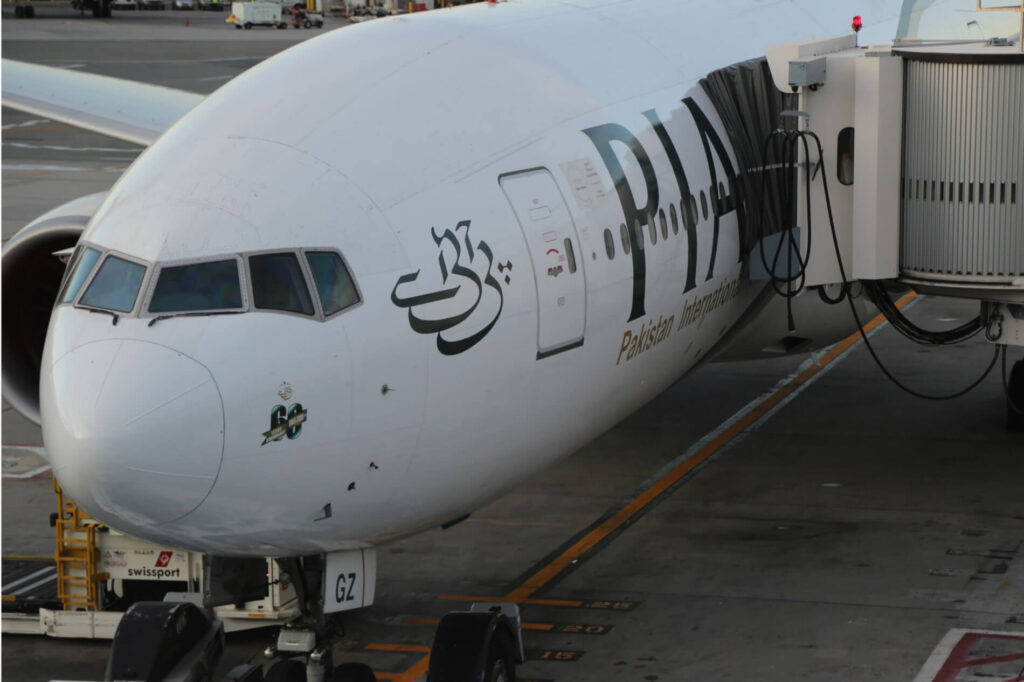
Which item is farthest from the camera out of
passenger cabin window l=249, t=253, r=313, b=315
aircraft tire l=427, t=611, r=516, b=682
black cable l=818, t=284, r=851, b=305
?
black cable l=818, t=284, r=851, b=305

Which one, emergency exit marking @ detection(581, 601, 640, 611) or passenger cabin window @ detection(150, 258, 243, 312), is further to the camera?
emergency exit marking @ detection(581, 601, 640, 611)

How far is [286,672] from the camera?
11.1 m

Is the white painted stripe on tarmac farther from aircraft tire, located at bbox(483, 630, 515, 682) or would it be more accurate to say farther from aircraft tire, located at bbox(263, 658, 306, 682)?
aircraft tire, located at bbox(263, 658, 306, 682)

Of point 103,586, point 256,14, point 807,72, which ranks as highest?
point 256,14

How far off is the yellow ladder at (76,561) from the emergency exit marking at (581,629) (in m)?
3.98

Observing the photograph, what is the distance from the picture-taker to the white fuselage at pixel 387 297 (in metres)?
8.97

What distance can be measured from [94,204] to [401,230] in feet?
19.2

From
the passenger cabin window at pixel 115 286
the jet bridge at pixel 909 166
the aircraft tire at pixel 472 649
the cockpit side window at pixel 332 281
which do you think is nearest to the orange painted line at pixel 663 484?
the aircraft tire at pixel 472 649

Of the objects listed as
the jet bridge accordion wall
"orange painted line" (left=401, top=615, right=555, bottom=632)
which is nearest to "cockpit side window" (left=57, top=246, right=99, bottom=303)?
"orange painted line" (left=401, top=615, right=555, bottom=632)

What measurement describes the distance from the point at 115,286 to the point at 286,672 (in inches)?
126

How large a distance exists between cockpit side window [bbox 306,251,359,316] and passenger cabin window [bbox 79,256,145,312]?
0.99m

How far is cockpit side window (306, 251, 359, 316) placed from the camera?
9414mm

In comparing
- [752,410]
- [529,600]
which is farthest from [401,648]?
[752,410]

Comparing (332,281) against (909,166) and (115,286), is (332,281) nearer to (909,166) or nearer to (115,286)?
(115,286)
